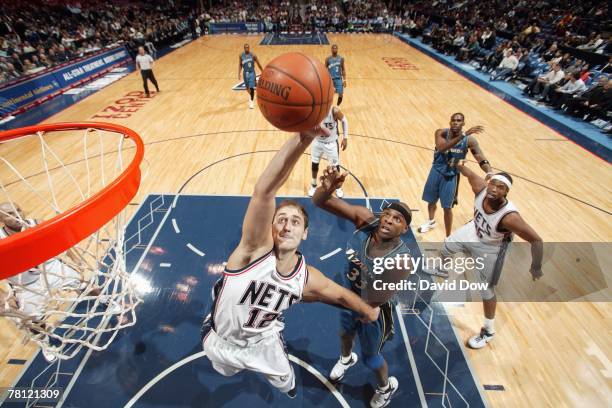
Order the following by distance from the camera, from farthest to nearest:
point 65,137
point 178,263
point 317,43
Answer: point 317,43, point 65,137, point 178,263

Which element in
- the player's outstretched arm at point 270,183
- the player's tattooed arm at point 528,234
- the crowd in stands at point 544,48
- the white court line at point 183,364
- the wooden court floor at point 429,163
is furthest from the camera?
the crowd in stands at point 544,48

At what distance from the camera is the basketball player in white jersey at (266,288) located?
1618mm

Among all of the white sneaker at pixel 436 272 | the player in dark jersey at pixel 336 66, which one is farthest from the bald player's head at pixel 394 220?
the player in dark jersey at pixel 336 66

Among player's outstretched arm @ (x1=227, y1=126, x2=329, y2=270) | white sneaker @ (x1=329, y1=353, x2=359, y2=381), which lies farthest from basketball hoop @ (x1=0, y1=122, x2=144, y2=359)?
white sneaker @ (x1=329, y1=353, x2=359, y2=381)

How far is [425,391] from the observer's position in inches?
123

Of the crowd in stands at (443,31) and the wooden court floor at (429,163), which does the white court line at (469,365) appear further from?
the crowd in stands at (443,31)

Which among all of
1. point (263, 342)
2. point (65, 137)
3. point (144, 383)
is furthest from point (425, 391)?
point (65, 137)

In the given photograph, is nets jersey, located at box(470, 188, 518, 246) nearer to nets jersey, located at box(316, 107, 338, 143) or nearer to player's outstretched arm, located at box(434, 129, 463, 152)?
player's outstretched arm, located at box(434, 129, 463, 152)

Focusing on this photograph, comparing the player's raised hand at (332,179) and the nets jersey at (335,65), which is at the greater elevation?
the player's raised hand at (332,179)

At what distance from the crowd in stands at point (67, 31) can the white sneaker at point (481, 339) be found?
13.2m

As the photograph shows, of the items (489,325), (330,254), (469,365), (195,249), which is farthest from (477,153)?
(195,249)

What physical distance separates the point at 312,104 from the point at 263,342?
163cm

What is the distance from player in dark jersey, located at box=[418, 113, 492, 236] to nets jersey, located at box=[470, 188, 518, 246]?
76cm

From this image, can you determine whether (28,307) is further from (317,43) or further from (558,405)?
(317,43)
